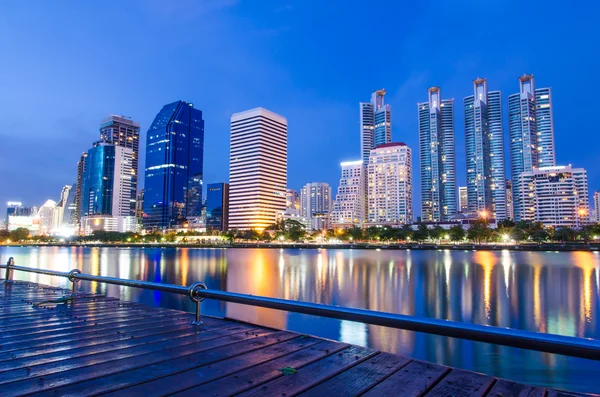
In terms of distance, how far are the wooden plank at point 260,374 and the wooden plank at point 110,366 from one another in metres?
1.00

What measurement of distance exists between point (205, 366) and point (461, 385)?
284cm

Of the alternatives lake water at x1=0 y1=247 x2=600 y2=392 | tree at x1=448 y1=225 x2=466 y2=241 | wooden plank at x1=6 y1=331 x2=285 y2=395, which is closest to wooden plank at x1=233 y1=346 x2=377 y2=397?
wooden plank at x1=6 y1=331 x2=285 y2=395

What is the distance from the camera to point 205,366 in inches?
177

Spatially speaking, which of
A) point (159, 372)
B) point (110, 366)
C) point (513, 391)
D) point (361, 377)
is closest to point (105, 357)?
point (110, 366)

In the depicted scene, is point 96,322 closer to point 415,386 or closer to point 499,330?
point 415,386

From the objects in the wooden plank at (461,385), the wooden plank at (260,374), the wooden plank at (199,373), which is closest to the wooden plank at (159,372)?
the wooden plank at (199,373)

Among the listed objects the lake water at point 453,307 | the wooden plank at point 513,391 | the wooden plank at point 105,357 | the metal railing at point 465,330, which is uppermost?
the metal railing at point 465,330

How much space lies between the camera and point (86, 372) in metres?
4.30

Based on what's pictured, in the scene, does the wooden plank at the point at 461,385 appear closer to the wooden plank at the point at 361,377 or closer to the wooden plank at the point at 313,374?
the wooden plank at the point at 361,377

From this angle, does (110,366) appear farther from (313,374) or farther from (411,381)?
(411,381)

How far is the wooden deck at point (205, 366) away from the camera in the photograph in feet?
12.4

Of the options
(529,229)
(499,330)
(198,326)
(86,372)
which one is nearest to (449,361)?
(198,326)

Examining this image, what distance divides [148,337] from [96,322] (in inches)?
74.3

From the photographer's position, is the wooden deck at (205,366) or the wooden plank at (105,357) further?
the wooden plank at (105,357)
